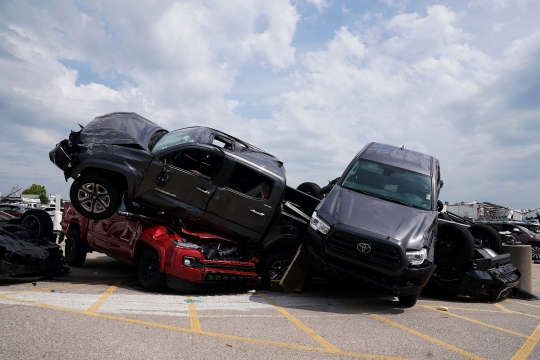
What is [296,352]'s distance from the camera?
4.29 meters

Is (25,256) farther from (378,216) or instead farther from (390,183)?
(390,183)

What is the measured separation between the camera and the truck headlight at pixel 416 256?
598cm

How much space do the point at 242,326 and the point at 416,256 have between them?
2.53 m

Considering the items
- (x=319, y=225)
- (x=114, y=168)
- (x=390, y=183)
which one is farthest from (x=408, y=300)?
(x=114, y=168)

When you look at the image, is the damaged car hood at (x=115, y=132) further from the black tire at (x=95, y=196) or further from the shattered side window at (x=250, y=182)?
the shattered side window at (x=250, y=182)

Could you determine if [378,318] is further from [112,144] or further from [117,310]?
[112,144]

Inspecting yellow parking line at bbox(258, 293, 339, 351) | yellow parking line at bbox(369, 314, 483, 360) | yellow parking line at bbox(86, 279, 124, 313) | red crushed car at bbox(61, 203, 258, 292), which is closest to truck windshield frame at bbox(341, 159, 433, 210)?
yellow parking line at bbox(369, 314, 483, 360)

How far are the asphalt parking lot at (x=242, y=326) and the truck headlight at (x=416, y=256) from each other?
Answer: 2.61 ft

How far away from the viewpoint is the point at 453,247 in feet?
25.4

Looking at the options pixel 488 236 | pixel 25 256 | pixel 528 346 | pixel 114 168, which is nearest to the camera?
pixel 528 346

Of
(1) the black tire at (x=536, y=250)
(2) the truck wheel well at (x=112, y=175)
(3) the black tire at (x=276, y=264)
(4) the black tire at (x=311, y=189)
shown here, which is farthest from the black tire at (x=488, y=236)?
(1) the black tire at (x=536, y=250)

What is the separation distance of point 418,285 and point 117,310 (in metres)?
3.95

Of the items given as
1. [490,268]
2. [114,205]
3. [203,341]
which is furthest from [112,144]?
[490,268]

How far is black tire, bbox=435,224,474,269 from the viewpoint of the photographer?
7.58 metres
